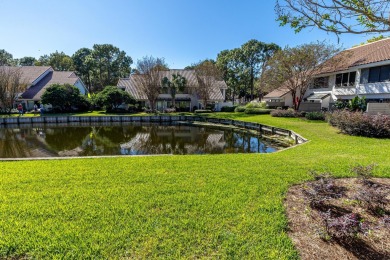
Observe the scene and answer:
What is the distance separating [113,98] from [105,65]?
2981 centimetres

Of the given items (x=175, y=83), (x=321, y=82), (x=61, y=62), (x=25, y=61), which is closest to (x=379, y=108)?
(x=321, y=82)

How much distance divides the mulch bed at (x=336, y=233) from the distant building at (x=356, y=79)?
20556 mm

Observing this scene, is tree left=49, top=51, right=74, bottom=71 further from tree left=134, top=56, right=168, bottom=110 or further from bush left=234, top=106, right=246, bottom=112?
bush left=234, top=106, right=246, bottom=112

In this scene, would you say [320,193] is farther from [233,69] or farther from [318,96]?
[233,69]

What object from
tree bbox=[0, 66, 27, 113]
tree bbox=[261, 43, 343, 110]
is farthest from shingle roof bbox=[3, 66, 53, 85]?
tree bbox=[261, 43, 343, 110]

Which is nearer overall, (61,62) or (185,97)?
(185,97)

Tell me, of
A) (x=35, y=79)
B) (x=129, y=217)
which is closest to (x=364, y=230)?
(x=129, y=217)

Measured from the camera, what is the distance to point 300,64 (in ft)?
75.4

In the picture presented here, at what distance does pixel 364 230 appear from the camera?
9.79 feet

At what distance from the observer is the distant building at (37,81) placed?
35312 millimetres

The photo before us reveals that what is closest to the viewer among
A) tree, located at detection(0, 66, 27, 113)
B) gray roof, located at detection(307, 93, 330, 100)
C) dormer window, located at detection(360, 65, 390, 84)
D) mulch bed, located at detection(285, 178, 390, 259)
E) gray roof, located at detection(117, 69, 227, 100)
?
mulch bed, located at detection(285, 178, 390, 259)

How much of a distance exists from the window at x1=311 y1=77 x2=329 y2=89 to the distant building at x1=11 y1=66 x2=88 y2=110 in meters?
38.8

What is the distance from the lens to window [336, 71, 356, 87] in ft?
74.1

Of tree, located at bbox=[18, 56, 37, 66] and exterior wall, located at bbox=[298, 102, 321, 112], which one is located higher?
tree, located at bbox=[18, 56, 37, 66]
